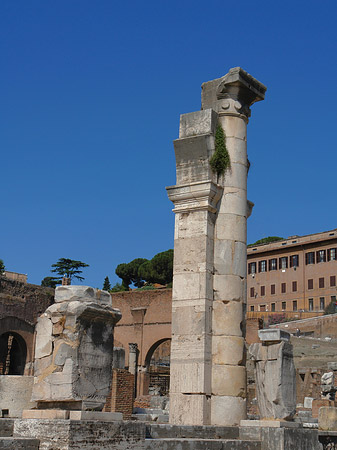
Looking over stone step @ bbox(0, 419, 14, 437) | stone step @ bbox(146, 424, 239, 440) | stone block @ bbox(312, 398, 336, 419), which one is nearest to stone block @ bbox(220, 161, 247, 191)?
stone step @ bbox(146, 424, 239, 440)

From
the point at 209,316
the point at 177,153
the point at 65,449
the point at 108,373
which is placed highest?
the point at 177,153

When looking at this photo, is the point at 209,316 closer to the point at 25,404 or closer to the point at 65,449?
the point at 25,404

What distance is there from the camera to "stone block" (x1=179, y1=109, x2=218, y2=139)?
999 cm

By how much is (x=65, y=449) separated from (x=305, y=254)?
2477 inches

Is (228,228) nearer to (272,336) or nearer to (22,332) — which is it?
(272,336)

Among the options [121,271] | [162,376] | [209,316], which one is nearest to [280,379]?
[209,316]

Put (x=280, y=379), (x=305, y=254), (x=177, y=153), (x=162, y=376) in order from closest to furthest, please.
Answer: (x=280, y=379)
(x=177, y=153)
(x=162, y=376)
(x=305, y=254)

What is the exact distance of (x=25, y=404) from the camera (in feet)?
24.4

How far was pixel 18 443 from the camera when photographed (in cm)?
533

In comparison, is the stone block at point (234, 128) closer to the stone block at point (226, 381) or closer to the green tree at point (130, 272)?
the stone block at point (226, 381)

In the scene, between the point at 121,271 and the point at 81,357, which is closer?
the point at 81,357

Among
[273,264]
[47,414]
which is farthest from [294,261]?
[47,414]

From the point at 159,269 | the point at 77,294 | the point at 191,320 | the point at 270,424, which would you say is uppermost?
the point at 159,269

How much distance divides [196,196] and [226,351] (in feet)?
7.48
